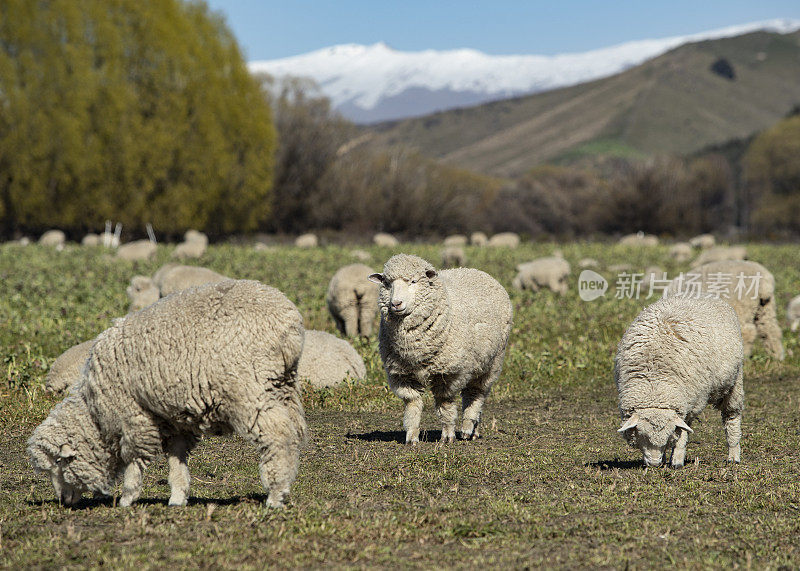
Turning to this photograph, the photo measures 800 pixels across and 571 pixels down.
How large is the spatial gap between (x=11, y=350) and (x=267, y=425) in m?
9.25

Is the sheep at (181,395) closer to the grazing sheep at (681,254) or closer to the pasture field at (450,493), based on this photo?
the pasture field at (450,493)

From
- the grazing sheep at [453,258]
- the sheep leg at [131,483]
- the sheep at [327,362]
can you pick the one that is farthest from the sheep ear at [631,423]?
the grazing sheep at [453,258]

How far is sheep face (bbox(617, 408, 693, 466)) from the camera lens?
333 inches

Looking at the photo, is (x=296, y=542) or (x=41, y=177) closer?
(x=296, y=542)

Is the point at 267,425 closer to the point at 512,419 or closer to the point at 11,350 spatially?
the point at 512,419

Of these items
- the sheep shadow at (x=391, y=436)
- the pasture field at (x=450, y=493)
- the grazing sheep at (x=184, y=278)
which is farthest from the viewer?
the grazing sheep at (x=184, y=278)

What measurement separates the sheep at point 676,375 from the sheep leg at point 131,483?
460cm

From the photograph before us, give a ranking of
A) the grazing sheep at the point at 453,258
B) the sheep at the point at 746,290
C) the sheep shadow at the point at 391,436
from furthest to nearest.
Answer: the grazing sheep at the point at 453,258 < the sheep at the point at 746,290 < the sheep shadow at the point at 391,436

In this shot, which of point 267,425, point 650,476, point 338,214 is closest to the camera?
point 267,425

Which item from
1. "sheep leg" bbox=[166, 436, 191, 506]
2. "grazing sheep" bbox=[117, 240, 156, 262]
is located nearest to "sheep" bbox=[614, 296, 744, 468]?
"sheep leg" bbox=[166, 436, 191, 506]

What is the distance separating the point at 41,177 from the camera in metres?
42.0

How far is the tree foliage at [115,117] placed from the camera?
41875mm

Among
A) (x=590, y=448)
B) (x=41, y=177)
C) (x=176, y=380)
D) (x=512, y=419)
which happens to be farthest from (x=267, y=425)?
(x=41, y=177)

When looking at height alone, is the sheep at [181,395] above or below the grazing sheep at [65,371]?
above
